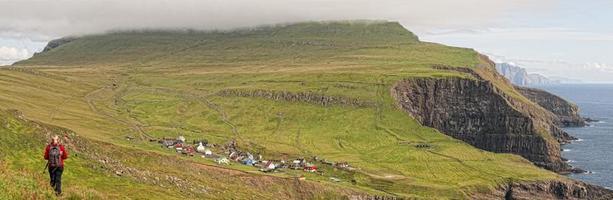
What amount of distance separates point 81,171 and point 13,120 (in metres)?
14.9

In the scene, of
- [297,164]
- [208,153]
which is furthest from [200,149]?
[297,164]

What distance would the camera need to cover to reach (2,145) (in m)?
71.6

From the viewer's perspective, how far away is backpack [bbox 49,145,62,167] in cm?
4231

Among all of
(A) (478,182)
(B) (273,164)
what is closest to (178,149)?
(B) (273,164)

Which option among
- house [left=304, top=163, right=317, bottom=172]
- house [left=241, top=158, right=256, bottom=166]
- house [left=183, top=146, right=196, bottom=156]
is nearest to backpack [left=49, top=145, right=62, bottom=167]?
house [left=183, top=146, right=196, bottom=156]

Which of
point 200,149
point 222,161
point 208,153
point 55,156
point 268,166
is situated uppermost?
point 55,156

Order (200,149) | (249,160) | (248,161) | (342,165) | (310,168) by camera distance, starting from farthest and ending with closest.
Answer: (342,165) → (200,149) → (310,168) → (249,160) → (248,161)

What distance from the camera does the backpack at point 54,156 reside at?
42312 mm

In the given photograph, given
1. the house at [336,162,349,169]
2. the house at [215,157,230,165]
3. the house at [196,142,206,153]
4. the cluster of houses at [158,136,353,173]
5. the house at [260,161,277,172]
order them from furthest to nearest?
the house at [336,162,349,169] < the house at [196,142,206,153] < the cluster of houses at [158,136,353,173] < the house at [260,161,277,172] < the house at [215,157,230,165]

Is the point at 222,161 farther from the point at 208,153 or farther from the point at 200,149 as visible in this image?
the point at 200,149

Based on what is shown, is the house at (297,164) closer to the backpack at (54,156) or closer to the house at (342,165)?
the house at (342,165)

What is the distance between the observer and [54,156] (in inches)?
1665

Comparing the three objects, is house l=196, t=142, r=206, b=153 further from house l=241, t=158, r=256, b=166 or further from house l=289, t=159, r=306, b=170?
house l=289, t=159, r=306, b=170

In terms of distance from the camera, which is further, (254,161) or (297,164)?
(297,164)
